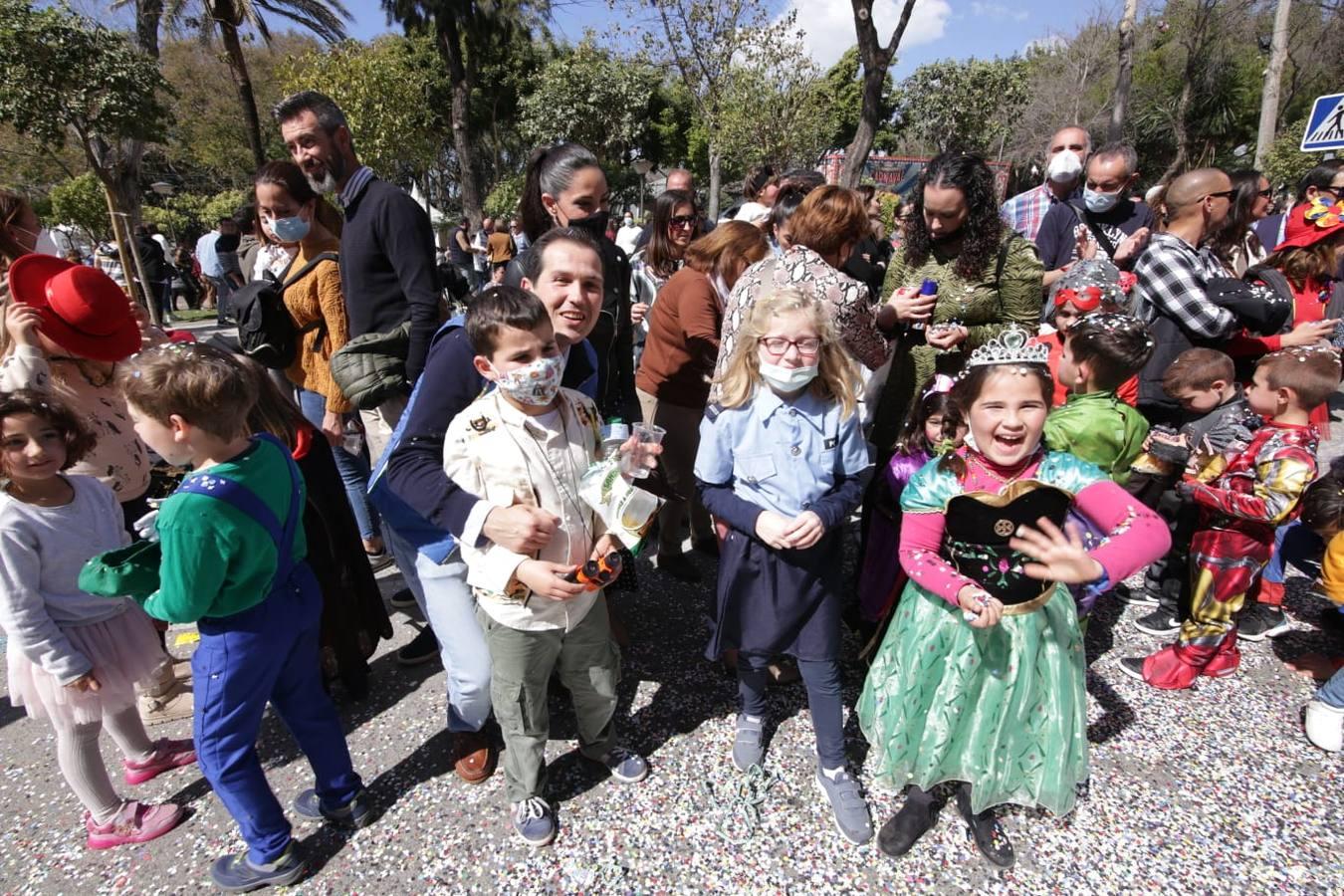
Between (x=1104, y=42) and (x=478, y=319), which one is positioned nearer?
(x=478, y=319)

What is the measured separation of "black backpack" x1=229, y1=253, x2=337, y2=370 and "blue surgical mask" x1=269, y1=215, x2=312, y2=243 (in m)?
0.17

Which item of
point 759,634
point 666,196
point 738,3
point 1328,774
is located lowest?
point 1328,774

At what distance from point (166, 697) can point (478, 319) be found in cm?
245

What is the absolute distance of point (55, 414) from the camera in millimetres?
1958

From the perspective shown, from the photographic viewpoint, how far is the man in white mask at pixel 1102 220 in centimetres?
418

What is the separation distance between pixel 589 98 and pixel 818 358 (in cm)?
3139

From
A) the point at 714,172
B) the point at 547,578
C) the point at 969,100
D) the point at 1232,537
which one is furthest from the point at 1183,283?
the point at 969,100

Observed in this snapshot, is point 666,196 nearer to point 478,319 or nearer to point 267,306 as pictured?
point 267,306

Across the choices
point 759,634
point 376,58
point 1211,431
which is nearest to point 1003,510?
point 759,634

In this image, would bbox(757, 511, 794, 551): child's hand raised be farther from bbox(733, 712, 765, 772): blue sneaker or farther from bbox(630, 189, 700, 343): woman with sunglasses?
bbox(630, 189, 700, 343): woman with sunglasses

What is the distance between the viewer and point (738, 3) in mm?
17578

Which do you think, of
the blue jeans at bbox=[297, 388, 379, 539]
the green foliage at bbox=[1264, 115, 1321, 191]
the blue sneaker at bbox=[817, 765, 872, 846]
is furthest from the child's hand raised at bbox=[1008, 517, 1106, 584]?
the green foliage at bbox=[1264, 115, 1321, 191]

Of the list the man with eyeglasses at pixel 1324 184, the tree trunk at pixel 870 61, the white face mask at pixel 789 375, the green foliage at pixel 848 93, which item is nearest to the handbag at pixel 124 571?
the white face mask at pixel 789 375

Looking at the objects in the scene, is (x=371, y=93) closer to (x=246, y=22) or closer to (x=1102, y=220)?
(x=246, y=22)
